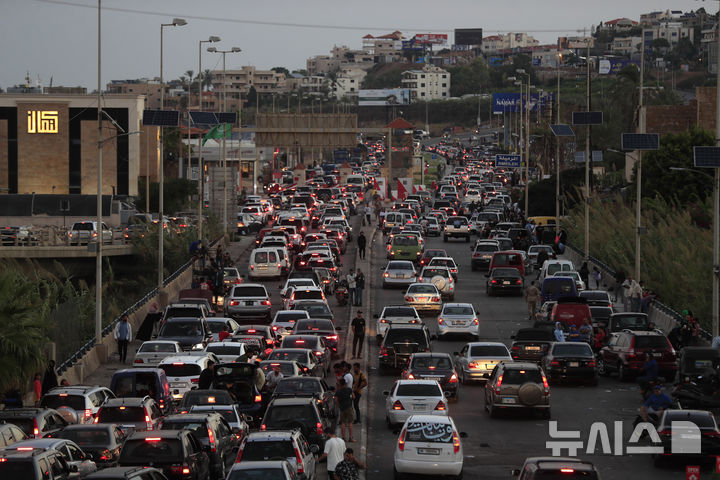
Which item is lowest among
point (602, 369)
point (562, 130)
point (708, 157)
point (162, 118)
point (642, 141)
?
point (602, 369)

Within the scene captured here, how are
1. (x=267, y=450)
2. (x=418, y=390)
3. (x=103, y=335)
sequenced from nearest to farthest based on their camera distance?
(x=267, y=450), (x=418, y=390), (x=103, y=335)

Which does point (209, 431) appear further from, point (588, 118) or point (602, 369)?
point (588, 118)

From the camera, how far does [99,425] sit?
22.5 meters

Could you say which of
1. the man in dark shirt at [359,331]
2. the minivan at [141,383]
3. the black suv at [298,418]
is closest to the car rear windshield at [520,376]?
the black suv at [298,418]

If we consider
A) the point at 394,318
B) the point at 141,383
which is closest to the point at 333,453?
the point at 141,383

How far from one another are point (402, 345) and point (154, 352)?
23.4ft

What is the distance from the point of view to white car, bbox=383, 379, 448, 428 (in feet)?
91.7

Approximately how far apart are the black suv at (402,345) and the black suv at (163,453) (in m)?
16.5

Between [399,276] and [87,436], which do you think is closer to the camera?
[87,436]

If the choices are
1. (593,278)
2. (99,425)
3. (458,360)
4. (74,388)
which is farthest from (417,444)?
(593,278)

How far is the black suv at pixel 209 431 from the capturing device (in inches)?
888

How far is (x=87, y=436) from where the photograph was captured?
2219 cm

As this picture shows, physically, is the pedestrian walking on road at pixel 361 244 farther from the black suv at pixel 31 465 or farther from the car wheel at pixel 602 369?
the black suv at pixel 31 465

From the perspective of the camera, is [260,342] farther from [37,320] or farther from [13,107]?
[13,107]
